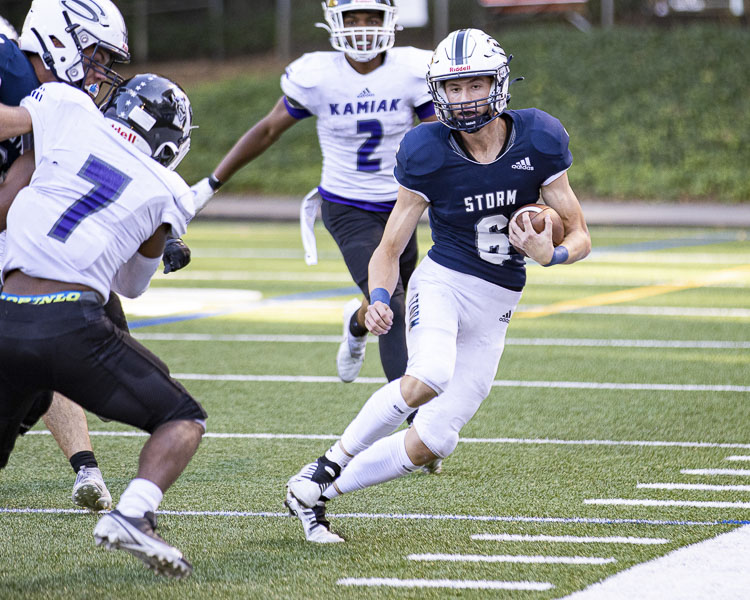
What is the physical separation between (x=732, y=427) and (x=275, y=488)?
250cm

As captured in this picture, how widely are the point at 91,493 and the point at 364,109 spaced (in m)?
2.45

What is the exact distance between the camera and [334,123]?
20.4 feet

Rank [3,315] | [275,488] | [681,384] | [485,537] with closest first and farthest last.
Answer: [3,315]
[485,537]
[275,488]
[681,384]

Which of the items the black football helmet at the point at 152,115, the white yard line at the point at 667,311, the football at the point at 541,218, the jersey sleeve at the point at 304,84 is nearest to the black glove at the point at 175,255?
the black football helmet at the point at 152,115

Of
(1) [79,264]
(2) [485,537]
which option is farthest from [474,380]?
(1) [79,264]

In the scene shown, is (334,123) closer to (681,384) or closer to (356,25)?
(356,25)

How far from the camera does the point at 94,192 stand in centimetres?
372

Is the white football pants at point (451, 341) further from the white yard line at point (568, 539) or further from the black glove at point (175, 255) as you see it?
the black glove at point (175, 255)

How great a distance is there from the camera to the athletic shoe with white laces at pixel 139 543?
347 centimetres

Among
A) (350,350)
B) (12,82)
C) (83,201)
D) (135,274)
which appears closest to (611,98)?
(350,350)

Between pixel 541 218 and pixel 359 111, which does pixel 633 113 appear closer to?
pixel 359 111

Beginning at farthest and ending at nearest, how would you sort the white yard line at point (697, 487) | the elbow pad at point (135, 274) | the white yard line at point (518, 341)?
the white yard line at point (518, 341) < the white yard line at point (697, 487) < the elbow pad at point (135, 274)

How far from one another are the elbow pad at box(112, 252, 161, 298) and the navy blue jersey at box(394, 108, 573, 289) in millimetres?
1043

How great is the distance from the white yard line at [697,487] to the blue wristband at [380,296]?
4.78 feet
